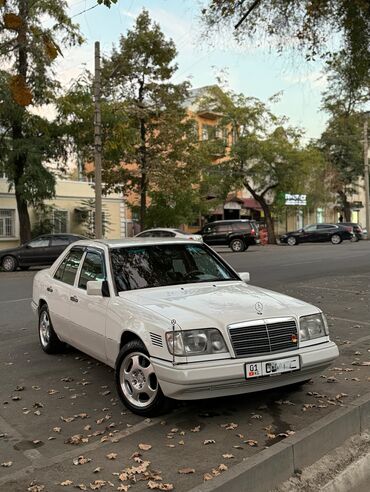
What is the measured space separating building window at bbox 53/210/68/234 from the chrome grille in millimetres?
27978

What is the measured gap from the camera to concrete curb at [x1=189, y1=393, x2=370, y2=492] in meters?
3.20

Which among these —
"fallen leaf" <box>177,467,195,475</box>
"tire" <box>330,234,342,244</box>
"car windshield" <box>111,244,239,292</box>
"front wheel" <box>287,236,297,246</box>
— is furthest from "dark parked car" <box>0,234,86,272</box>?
"tire" <box>330,234,342,244</box>

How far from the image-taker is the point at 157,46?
2650 cm

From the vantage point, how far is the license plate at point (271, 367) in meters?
4.09

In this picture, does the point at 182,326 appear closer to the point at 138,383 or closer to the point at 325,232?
the point at 138,383

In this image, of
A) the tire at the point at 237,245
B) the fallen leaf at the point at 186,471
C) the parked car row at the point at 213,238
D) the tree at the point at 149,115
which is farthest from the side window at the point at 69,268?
the tire at the point at 237,245

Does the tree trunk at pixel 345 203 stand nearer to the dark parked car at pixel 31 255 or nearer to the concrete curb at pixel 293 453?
the dark parked car at pixel 31 255

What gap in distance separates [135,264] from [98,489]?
2.51 m

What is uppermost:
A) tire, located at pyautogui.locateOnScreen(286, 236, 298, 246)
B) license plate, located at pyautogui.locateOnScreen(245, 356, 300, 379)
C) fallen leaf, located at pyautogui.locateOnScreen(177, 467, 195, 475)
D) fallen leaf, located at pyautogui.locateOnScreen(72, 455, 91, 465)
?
license plate, located at pyautogui.locateOnScreen(245, 356, 300, 379)

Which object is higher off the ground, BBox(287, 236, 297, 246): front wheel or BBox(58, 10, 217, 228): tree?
BBox(58, 10, 217, 228): tree

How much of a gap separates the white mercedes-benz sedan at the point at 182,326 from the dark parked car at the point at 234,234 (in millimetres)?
24882

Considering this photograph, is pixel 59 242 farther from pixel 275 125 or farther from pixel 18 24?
pixel 275 125

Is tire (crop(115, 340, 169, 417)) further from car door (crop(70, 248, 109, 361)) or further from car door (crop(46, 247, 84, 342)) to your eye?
car door (crop(46, 247, 84, 342))

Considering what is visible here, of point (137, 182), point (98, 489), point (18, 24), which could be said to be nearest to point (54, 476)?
point (98, 489)
